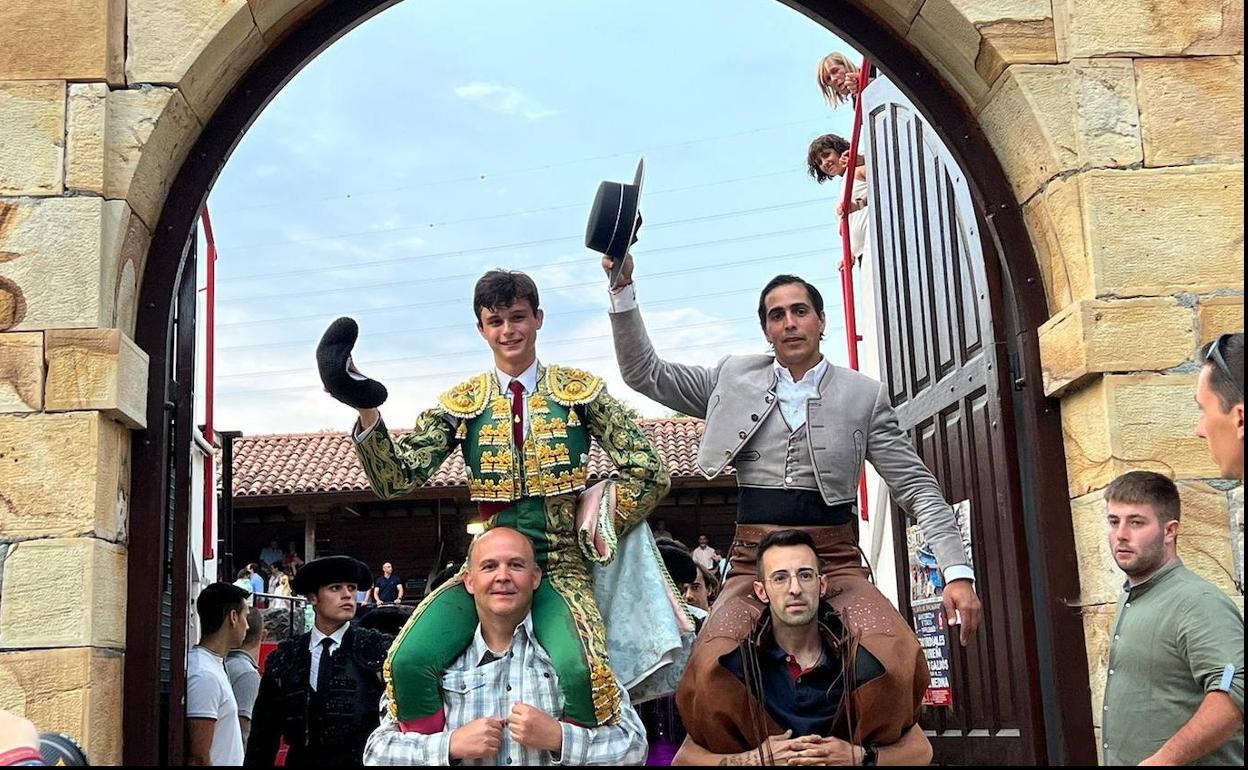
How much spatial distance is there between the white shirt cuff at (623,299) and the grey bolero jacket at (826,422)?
0.02 m

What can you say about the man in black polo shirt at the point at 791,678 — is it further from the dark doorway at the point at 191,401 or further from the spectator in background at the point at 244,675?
→ the spectator in background at the point at 244,675

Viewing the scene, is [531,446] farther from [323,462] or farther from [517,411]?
[323,462]

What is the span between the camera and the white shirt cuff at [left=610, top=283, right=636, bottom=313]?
4.05 m

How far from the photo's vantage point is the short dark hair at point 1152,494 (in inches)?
130

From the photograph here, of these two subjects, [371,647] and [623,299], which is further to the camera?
[371,647]

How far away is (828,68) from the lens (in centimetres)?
893

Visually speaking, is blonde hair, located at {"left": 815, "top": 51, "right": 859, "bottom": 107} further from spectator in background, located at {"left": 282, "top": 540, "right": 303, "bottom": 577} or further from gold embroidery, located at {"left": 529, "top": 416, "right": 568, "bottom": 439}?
spectator in background, located at {"left": 282, "top": 540, "right": 303, "bottom": 577}

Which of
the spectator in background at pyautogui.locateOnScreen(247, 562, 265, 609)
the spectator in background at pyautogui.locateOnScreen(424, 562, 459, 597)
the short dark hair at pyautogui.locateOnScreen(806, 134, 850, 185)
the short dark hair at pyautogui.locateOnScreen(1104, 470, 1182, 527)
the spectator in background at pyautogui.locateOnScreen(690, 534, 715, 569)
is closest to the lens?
the short dark hair at pyautogui.locateOnScreen(1104, 470, 1182, 527)

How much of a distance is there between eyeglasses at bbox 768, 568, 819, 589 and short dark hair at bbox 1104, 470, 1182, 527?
787 mm

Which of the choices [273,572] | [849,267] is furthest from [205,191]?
[273,572]

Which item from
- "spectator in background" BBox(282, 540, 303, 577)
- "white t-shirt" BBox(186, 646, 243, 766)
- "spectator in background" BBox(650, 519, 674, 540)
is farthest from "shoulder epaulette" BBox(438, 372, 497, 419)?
"spectator in background" BBox(282, 540, 303, 577)

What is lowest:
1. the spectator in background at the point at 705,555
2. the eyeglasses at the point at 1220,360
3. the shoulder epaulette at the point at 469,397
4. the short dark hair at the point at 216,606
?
the short dark hair at the point at 216,606

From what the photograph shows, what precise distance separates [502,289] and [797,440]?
0.97 m

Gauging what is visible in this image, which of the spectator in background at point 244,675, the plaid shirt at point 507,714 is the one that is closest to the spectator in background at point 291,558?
the spectator in background at point 244,675
